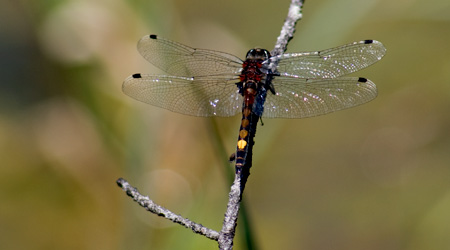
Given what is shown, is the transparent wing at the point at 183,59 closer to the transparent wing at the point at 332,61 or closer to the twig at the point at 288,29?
the transparent wing at the point at 332,61

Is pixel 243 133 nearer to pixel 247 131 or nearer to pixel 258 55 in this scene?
pixel 247 131

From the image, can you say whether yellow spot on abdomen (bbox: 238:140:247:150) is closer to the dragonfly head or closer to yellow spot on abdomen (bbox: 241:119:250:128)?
yellow spot on abdomen (bbox: 241:119:250:128)

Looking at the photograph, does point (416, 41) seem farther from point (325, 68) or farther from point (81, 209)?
point (81, 209)

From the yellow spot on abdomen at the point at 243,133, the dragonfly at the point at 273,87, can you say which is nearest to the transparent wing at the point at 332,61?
the dragonfly at the point at 273,87

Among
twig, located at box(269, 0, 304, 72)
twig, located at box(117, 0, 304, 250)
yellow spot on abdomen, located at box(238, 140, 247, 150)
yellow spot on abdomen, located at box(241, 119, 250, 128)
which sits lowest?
twig, located at box(117, 0, 304, 250)

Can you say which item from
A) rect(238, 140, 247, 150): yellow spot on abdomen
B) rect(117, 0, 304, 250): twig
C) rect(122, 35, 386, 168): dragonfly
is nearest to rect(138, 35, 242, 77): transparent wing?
rect(122, 35, 386, 168): dragonfly

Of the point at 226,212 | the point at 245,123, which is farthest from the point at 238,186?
the point at 245,123

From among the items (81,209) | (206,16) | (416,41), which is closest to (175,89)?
(81,209)
